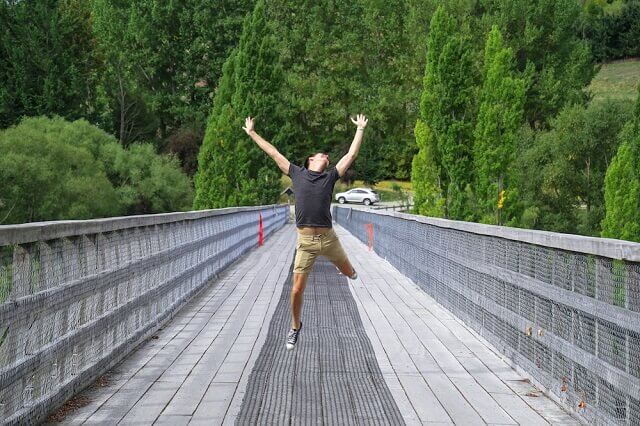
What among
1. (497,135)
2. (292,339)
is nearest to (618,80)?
(497,135)

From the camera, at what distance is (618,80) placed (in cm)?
14000

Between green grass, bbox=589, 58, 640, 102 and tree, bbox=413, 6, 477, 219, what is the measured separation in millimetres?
75133

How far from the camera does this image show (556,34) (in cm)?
7588

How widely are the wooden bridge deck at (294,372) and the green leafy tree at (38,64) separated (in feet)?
183

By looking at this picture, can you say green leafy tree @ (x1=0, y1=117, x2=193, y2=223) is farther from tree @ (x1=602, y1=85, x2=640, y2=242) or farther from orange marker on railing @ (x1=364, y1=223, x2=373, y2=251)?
tree @ (x1=602, y1=85, x2=640, y2=242)

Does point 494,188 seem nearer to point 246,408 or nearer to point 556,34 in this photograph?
point 556,34

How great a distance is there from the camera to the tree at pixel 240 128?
2030 inches

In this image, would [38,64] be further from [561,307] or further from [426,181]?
[561,307]

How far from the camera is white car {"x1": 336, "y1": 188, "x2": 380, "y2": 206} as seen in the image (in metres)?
81.1

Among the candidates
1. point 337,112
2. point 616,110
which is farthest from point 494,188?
point 337,112

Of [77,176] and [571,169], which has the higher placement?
[77,176]

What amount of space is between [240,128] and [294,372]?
46.4 m

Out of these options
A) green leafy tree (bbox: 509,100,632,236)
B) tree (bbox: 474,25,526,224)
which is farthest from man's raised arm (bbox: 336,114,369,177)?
green leafy tree (bbox: 509,100,632,236)

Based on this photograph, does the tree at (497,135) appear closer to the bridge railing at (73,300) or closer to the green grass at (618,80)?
the bridge railing at (73,300)
